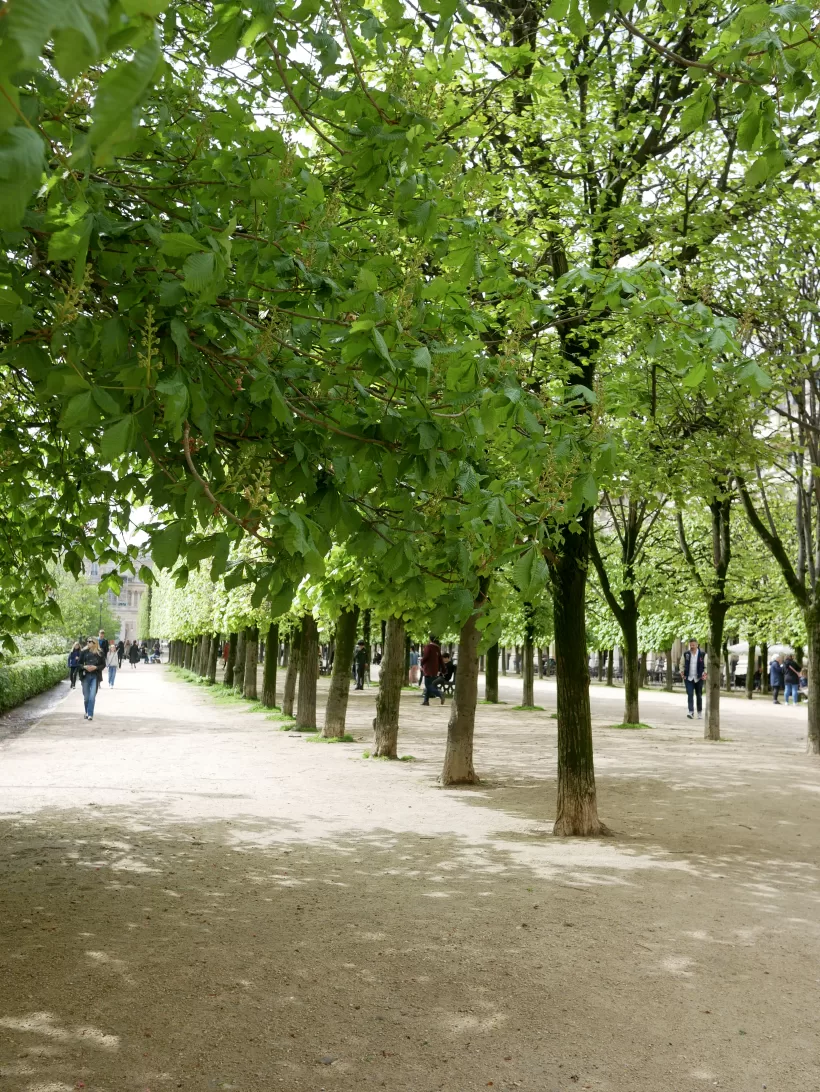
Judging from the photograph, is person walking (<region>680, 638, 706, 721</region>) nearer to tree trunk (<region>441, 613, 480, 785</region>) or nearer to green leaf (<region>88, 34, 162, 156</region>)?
tree trunk (<region>441, 613, 480, 785</region>)

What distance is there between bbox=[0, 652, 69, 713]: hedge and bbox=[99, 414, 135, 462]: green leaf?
2448cm

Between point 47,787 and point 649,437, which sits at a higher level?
point 649,437

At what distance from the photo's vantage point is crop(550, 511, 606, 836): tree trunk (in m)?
10.4

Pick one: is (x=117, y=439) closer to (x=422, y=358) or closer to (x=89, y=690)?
(x=422, y=358)

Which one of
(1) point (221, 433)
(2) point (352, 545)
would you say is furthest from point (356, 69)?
(2) point (352, 545)

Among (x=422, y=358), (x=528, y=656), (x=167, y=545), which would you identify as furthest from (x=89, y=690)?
(x=422, y=358)

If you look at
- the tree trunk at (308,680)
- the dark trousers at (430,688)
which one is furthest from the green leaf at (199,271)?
the dark trousers at (430,688)

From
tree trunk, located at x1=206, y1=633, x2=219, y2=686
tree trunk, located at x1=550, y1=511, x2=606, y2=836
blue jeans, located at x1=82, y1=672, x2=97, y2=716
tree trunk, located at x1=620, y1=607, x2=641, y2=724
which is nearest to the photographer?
tree trunk, located at x1=550, y1=511, x2=606, y2=836

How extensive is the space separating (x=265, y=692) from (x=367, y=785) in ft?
51.3

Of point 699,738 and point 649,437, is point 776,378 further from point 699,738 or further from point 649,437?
point 699,738

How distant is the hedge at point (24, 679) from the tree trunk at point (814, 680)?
19.0 m

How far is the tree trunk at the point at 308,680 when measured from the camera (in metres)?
22.1

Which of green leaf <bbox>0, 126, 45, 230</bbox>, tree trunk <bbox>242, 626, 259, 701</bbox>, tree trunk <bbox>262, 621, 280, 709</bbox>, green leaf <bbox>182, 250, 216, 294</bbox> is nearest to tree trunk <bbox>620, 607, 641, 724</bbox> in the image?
tree trunk <bbox>262, 621, 280, 709</bbox>

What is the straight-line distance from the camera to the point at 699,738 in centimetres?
2272
